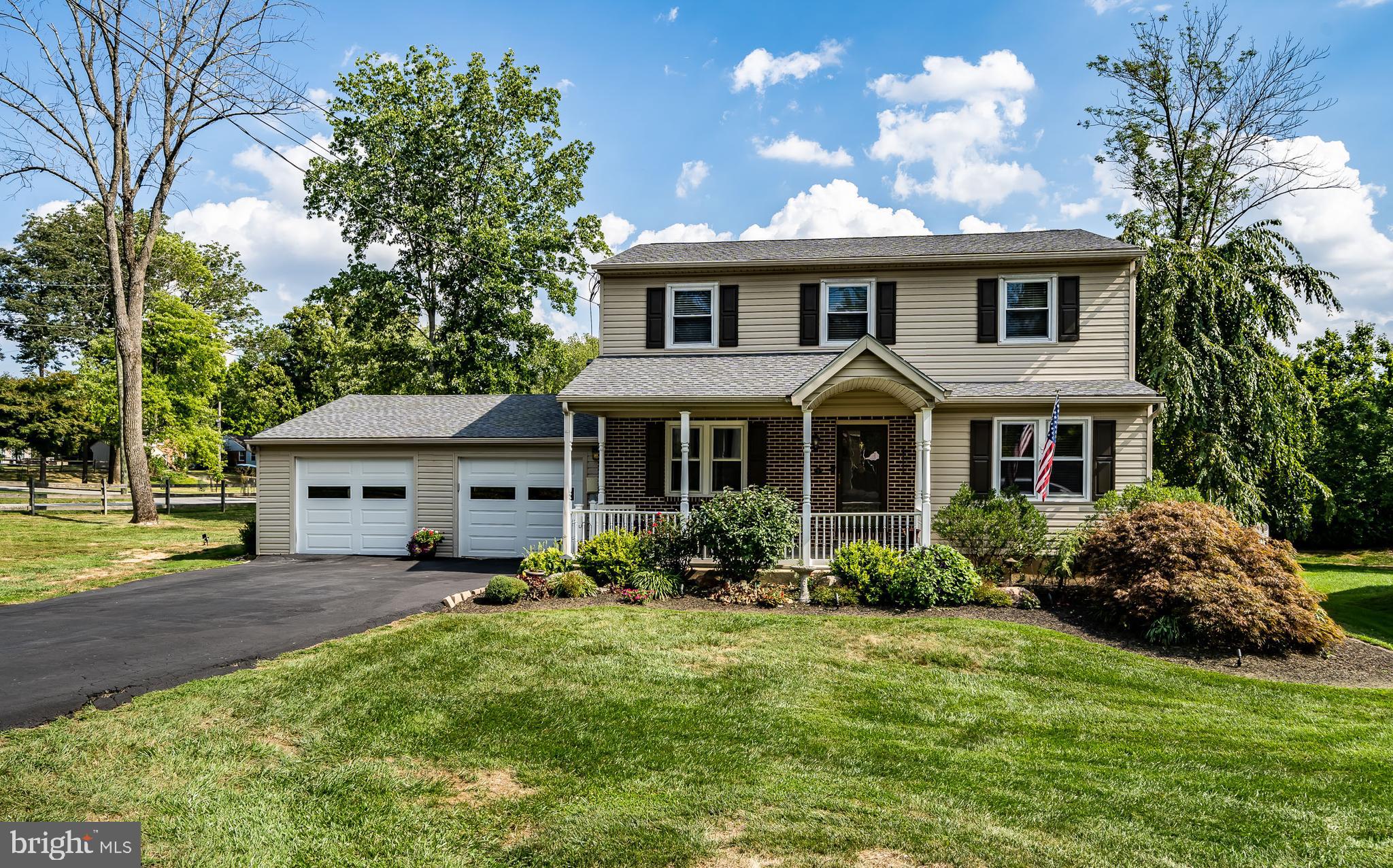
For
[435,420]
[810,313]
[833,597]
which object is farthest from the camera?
[435,420]

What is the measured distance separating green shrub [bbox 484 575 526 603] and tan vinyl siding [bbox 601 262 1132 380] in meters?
6.37

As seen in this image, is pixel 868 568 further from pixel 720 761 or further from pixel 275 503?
pixel 275 503

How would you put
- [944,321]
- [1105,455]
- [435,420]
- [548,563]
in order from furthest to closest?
1. [435,420]
2. [944,321]
3. [1105,455]
4. [548,563]

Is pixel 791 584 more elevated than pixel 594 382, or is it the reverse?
pixel 594 382

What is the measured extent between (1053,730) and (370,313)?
75.5 feet

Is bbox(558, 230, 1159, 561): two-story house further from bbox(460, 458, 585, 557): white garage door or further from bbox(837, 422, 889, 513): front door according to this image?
bbox(460, 458, 585, 557): white garage door

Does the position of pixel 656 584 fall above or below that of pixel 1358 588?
above

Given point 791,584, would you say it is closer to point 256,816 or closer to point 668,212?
point 256,816

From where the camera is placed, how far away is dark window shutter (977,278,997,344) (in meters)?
14.7

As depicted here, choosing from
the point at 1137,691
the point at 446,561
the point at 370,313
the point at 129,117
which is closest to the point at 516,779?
the point at 1137,691

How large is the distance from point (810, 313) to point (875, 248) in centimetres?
222

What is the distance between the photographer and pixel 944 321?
14883 mm

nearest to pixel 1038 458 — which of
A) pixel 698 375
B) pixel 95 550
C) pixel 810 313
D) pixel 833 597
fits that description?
pixel 810 313

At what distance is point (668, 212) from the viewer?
21094mm
